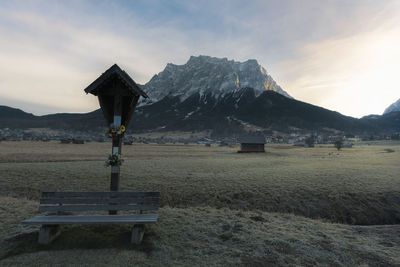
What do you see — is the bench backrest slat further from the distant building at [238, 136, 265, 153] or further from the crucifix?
the distant building at [238, 136, 265, 153]

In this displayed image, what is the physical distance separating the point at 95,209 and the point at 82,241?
3.29 ft

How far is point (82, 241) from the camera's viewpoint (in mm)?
6648

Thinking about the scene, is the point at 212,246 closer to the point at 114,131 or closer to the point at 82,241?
the point at 82,241

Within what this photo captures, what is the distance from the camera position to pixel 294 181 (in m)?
16.8

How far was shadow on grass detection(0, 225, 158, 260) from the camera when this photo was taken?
6.24 meters

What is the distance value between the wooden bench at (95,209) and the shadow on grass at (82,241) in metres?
0.26

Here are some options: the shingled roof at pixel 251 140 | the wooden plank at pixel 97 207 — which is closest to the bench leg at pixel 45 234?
the wooden plank at pixel 97 207

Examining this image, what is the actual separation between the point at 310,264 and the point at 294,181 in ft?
38.3

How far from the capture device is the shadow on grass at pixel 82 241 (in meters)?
6.24

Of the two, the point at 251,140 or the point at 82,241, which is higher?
the point at 251,140

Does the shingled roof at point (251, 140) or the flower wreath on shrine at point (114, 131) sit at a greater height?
the flower wreath on shrine at point (114, 131)

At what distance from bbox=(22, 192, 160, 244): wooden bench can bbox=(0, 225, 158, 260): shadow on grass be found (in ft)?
0.85

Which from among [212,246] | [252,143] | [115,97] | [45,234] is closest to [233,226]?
[212,246]

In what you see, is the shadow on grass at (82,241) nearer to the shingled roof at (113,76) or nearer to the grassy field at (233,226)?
the grassy field at (233,226)
